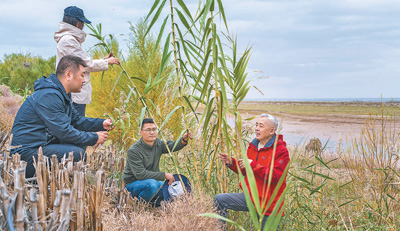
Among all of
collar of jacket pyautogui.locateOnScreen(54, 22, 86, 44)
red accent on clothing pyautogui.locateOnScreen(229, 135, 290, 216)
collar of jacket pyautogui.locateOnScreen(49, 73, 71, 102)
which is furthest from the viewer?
collar of jacket pyautogui.locateOnScreen(54, 22, 86, 44)

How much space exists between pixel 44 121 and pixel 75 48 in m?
1.08

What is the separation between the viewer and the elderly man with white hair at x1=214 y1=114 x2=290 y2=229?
8.91 ft

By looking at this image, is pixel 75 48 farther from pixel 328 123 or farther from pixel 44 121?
pixel 328 123

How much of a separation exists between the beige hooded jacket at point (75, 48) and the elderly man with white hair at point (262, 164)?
1.75 meters

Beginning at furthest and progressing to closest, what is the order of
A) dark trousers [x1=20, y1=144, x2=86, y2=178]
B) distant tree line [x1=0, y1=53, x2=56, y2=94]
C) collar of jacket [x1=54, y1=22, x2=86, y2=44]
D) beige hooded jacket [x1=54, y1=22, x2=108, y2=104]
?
distant tree line [x1=0, y1=53, x2=56, y2=94] < collar of jacket [x1=54, y1=22, x2=86, y2=44] < beige hooded jacket [x1=54, y1=22, x2=108, y2=104] < dark trousers [x1=20, y1=144, x2=86, y2=178]

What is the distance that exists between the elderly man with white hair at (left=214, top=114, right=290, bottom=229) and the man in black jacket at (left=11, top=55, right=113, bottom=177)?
46.8 inches

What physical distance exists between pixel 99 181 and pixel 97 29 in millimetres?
1615

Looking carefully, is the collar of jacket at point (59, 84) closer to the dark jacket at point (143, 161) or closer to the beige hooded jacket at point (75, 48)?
the beige hooded jacket at point (75, 48)

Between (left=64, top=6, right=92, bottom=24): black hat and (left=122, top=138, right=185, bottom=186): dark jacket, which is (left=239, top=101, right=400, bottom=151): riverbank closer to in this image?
(left=122, top=138, right=185, bottom=186): dark jacket

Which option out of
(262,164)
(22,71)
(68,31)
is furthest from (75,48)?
(22,71)

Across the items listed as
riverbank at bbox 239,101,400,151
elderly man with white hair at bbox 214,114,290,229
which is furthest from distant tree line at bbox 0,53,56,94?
elderly man with white hair at bbox 214,114,290,229

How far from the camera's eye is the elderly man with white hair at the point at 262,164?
271cm

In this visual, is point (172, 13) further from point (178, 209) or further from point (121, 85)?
point (121, 85)

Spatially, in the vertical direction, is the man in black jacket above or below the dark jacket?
above
